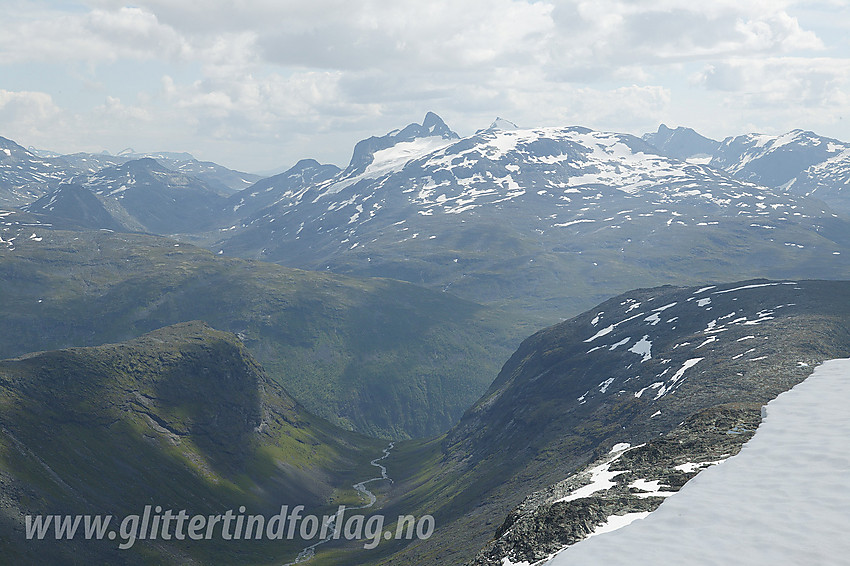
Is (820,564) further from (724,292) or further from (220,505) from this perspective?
(220,505)

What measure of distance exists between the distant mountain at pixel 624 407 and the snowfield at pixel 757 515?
10.1 ft

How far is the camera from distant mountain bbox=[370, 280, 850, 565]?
43250 millimetres

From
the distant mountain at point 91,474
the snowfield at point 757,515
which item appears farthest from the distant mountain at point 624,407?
the distant mountain at point 91,474

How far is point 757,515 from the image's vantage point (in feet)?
98.0

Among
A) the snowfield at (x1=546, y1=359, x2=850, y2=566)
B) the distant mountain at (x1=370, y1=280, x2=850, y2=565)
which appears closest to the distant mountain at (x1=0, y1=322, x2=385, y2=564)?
the distant mountain at (x1=370, y1=280, x2=850, y2=565)

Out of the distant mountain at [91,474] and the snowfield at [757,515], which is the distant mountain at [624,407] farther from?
the distant mountain at [91,474]

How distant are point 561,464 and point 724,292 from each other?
76.3m

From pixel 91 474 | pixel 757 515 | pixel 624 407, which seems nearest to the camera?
pixel 757 515

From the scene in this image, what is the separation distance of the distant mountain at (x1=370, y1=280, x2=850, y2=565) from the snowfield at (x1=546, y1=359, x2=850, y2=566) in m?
3.09

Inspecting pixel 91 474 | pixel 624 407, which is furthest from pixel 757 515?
pixel 91 474

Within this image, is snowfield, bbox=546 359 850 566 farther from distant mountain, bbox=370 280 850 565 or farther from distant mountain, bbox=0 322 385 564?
distant mountain, bbox=0 322 385 564

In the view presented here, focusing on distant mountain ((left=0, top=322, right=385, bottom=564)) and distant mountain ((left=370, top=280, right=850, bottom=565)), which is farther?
distant mountain ((left=0, top=322, right=385, bottom=564))

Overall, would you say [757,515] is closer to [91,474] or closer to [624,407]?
[624,407]

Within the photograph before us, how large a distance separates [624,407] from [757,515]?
94126mm
